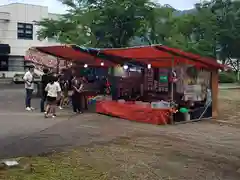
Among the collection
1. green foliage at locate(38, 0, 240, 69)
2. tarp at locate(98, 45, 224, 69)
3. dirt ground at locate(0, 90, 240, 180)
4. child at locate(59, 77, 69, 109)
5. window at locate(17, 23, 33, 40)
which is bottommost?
dirt ground at locate(0, 90, 240, 180)

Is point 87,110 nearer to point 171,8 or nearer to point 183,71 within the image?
point 183,71

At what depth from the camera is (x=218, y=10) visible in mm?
42125

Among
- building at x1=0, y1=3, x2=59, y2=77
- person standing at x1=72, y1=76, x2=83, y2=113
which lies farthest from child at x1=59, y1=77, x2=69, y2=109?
building at x1=0, y1=3, x2=59, y2=77

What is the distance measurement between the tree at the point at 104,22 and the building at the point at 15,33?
13552mm

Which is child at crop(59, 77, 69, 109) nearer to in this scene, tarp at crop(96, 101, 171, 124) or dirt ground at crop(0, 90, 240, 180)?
tarp at crop(96, 101, 171, 124)

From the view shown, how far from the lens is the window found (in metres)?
45.1

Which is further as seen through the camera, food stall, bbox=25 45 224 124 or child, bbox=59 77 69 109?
child, bbox=59 77 69 109

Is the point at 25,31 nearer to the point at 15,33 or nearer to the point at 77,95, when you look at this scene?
the point at 15,33

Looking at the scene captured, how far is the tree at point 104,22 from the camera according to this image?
29.2 metres

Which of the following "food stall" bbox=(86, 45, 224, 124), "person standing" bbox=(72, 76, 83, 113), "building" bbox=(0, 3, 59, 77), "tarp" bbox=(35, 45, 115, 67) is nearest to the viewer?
"food stall" bbox=(86, 45, 224, 124)

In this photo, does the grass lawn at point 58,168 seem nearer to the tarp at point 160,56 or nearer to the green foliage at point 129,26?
the tarp at point 160,56

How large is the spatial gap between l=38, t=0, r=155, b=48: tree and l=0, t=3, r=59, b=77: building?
44.5ft

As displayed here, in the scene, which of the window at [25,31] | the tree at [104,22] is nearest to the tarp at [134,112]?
the tree at [104,22]


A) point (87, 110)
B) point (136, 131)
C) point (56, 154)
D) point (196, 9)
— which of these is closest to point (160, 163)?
point (56, 154)
